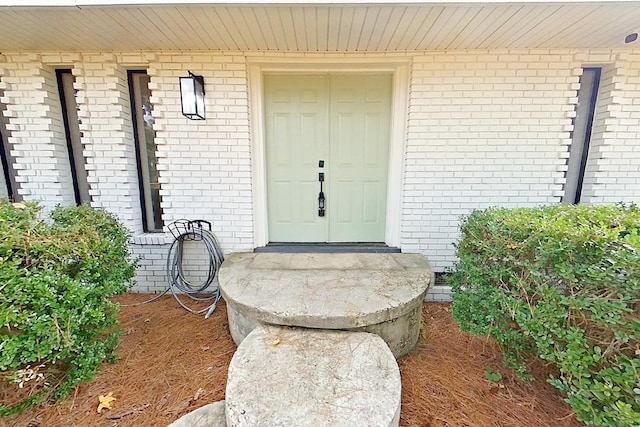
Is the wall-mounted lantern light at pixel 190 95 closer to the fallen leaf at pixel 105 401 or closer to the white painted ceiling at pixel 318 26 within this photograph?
the white painted ceiling at pixel 318 26

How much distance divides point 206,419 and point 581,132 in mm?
4271

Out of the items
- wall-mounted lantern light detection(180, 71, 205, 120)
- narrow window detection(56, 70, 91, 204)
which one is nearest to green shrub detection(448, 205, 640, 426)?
wall-mounted lantern light detection(180, 71, 205, 120)

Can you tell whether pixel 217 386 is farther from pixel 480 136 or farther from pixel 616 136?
pixel 616 136

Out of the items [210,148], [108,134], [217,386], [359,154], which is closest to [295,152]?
[359,154]

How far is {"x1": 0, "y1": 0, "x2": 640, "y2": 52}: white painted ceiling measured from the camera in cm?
206

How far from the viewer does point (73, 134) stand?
10.6ft

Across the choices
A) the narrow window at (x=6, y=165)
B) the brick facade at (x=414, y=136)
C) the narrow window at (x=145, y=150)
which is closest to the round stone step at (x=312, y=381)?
the brick facade at (x=414, y=136)

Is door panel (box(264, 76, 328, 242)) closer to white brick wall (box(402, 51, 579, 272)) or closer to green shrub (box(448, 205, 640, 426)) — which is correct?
white brick wall (box(402, 51, 579, 272))

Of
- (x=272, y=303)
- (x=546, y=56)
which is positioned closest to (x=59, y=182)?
(x=272, y=303)

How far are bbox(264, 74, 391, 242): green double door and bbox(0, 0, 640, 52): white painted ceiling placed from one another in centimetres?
42

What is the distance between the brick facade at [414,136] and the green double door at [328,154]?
0.31 m

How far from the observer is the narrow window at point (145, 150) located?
312 cm

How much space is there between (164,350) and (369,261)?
6.27 ft

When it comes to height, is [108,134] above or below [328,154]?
above
